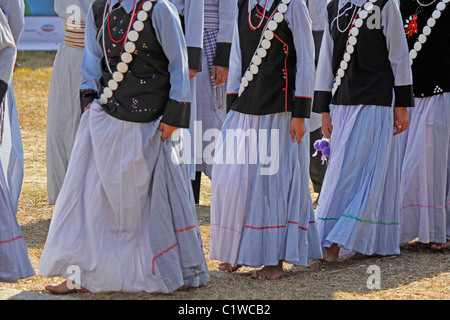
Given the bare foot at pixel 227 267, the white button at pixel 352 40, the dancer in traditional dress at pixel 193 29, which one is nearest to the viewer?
the bare foot at pixel 227 267

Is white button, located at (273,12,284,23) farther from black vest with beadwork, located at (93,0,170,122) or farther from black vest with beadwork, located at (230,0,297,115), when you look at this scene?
black vest with beadwork, located at (93,0,170,122)

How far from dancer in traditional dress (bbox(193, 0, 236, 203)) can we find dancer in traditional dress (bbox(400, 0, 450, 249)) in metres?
1.64

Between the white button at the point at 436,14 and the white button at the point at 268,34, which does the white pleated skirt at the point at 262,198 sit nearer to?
the white button at the point at 268,34

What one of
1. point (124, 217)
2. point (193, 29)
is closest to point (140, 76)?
point (124, 217)

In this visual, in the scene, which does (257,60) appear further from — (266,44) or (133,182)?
(133,182)

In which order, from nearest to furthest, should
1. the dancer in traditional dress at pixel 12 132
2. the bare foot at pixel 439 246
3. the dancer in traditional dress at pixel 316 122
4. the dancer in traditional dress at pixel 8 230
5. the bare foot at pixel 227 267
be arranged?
the dancer in traditional dress at pixel 8 230 → the bare foot at pixel 227 267 → the dancer in traditional dress at pixel 12 132 → the bare foot at pixel 439 246 → the dancer in traditional dress at pixel 316 122

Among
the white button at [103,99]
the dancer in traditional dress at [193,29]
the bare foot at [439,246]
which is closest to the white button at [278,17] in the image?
the white button at [103,99]

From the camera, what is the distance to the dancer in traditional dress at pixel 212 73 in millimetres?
7055

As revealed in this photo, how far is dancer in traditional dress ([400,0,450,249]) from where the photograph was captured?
238 inches

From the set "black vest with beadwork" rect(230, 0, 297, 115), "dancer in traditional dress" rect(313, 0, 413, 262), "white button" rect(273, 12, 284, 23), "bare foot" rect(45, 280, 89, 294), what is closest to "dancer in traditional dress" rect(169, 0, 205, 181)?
"dancer in traditional dress" rect(313, 0, 413, 262)

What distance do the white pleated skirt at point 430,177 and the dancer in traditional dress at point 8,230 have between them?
2823 millimetres

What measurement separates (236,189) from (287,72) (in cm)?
77

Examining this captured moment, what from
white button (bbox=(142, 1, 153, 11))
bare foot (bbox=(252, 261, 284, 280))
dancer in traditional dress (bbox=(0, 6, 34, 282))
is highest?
white button (bbox=(142, 1, 153, 11))

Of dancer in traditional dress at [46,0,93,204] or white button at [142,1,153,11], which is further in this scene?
dancer in traditional dress at [46,0,93,204]
